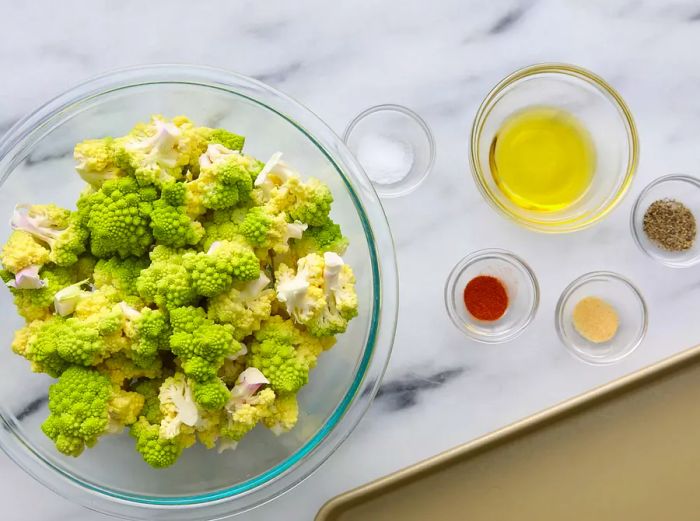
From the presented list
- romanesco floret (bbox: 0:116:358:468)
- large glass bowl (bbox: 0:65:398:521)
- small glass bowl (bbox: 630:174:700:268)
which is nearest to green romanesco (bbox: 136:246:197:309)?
romanesco floret (bbox: 0:116:358:468)

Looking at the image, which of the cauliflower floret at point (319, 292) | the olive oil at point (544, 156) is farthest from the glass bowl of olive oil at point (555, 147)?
the cauliflower floret at point (319, 292)

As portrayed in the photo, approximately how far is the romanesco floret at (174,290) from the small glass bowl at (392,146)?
0.32 metres

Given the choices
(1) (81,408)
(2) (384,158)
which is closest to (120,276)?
(1) (81,408)

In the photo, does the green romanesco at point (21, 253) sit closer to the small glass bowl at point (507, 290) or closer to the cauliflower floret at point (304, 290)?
the cauliflower floret at point (304, 290)

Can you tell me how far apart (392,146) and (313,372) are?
0.48 meters

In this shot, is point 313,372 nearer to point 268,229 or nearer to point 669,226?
point 268,229

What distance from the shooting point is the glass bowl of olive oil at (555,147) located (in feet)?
4.72

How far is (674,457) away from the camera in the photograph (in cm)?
144

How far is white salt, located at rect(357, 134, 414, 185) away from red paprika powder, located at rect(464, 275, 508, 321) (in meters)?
0.25

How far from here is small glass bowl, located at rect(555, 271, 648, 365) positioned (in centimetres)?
143

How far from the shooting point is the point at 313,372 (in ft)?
4.22

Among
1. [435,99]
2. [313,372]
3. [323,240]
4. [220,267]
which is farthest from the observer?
[435,99]

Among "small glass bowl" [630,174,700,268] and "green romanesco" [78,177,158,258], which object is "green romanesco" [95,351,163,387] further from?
"small glass bowl" [630,174,700,268]

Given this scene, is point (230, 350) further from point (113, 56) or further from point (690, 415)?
point (690, 415)
